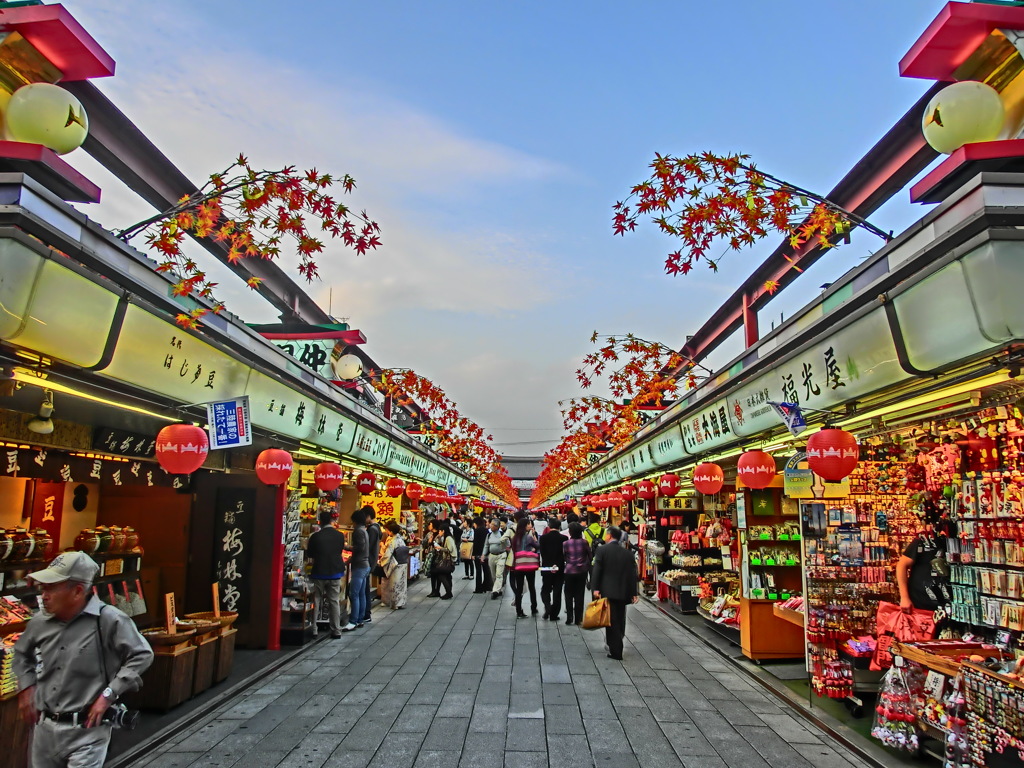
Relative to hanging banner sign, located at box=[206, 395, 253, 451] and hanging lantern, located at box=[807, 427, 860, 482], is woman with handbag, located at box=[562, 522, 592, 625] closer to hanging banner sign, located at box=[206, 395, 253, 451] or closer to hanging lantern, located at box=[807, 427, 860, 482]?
hanging lantern, located at box=[807, 427, 860, 482]

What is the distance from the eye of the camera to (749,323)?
14422 millimetres

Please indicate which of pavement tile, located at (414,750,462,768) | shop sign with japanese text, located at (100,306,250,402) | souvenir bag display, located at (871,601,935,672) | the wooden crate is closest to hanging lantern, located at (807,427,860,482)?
souvenir bag display, located at (871,601,935,672)

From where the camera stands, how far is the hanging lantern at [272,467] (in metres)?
8.24

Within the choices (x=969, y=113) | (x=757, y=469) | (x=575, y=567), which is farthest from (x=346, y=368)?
(x=969, y=113)

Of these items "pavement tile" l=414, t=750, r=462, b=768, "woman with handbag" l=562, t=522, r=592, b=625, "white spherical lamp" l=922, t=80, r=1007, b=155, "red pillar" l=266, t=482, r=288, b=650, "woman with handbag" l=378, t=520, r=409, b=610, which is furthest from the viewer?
"woman with handbag" l=378, t=520, r=409, b=610

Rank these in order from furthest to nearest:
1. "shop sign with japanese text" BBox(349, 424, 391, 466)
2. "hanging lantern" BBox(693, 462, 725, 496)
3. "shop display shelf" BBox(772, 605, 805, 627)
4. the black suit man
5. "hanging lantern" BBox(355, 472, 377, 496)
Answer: "hanging lantern" BBox(355, 472, 377, 496), "shop sign with japanese text" BBox(349, 424, 391, 466), "hanging lantern" BBox(693, 462, 725, 496), the black suit man, "shop display shelf" BBox(772, 605, 805, 627)

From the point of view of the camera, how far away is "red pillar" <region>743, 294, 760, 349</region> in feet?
47.1

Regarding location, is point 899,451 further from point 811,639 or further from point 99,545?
point 99,545

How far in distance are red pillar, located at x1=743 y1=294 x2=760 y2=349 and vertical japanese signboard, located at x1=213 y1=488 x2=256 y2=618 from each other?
10368 mm

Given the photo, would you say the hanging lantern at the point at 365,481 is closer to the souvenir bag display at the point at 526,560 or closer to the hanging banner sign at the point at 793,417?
the souvenir bag display at the point at 526,560

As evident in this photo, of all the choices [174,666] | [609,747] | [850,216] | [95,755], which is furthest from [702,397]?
[95,755]

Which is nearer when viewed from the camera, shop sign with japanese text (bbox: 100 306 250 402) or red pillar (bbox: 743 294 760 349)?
shop sign with japanese text (bbox: 100 306 250 402)

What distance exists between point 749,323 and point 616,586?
23.8ft

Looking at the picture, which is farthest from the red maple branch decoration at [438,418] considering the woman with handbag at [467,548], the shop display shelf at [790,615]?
the shop display shelf at [790,615]
